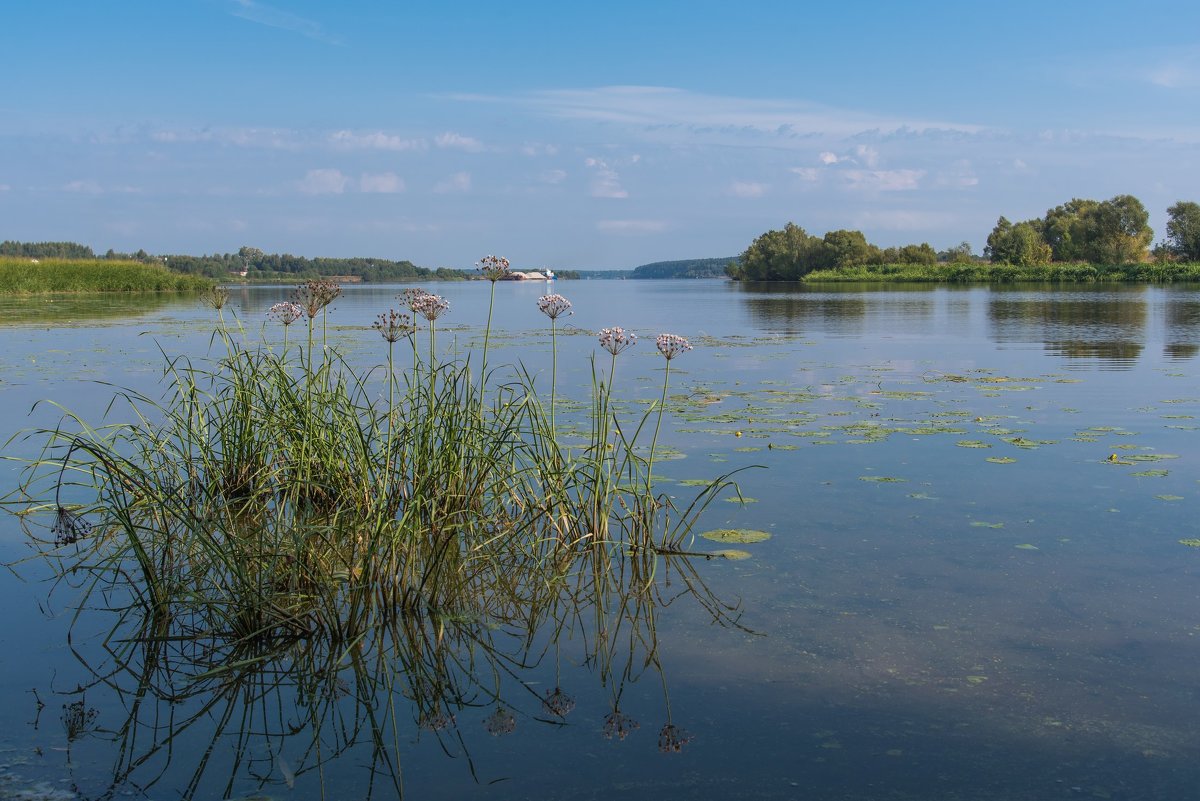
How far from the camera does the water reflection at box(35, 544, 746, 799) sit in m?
3.13

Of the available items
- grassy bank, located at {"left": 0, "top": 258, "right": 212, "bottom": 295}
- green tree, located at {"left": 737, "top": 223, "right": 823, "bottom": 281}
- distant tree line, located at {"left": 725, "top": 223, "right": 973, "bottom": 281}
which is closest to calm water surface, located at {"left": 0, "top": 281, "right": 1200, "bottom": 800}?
grassy bank, located at {"left": 0, "top": 258, "right": 212, "bottom": 295}

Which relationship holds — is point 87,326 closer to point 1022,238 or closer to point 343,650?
point 343,650

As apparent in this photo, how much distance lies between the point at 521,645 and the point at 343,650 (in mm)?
723

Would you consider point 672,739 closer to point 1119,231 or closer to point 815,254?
point 1119,231

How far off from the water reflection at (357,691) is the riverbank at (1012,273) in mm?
60834

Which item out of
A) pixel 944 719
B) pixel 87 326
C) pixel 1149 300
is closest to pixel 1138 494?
pixel 944 719

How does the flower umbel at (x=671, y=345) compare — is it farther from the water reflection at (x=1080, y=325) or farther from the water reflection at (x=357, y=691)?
the water reflection at (x=1080, y=325)

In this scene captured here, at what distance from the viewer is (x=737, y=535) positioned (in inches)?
220

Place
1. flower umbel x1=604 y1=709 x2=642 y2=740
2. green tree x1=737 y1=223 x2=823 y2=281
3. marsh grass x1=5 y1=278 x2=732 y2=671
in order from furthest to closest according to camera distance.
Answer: green tree x1=737 y1=223 x2=823 y2=281
marsh grass x1=5 y1=278 x2=732 y2=671
flower umbel x1=604 y1=709 x2=642 y2=740

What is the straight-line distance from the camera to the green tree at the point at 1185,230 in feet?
220

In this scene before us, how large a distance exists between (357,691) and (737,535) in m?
2.58

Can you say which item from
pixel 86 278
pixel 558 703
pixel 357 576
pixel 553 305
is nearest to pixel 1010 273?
pixel 86 278

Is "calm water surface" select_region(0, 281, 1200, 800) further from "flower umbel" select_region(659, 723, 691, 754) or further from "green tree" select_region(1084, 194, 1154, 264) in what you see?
"green tree" select_region(1084, 194, 1154, 264)

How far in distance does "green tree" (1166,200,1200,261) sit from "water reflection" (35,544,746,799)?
7471cm
